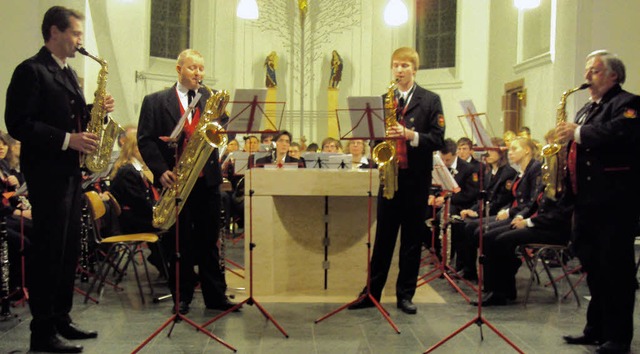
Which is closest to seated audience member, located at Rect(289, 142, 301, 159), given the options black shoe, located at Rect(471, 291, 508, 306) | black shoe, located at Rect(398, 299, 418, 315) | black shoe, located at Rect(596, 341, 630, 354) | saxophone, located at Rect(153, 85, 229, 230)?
black shoe, located at Rect(471, 291, 508, 306)

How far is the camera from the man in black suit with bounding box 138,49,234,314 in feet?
18.3

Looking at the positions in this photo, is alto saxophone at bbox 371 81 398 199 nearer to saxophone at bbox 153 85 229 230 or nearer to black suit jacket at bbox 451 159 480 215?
saxophone at bbox 153 85 229 230

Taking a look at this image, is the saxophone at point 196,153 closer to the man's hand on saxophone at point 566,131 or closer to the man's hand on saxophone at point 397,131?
the man's hand on saxophone at point 397,131

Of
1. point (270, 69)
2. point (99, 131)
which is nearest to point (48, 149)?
point (99, 131)

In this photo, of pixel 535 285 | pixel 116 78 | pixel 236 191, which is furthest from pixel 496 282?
pixel 116 78

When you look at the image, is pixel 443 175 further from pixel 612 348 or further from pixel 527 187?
pixel 612 348

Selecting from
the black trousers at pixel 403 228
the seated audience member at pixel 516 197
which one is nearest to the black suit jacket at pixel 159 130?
the black trousers at pixel 403 228

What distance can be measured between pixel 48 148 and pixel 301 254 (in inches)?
113

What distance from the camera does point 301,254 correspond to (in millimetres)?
6719

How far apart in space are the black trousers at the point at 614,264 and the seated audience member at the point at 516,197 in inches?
77.1

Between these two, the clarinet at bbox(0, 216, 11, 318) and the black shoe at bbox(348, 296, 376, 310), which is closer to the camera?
the clarinet at bbox(0, 216, 11, 318)

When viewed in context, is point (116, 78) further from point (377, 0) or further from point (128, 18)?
point (377, 0)

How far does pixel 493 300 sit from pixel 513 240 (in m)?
0.57

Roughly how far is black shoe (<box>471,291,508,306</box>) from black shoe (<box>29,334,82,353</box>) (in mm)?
3508
